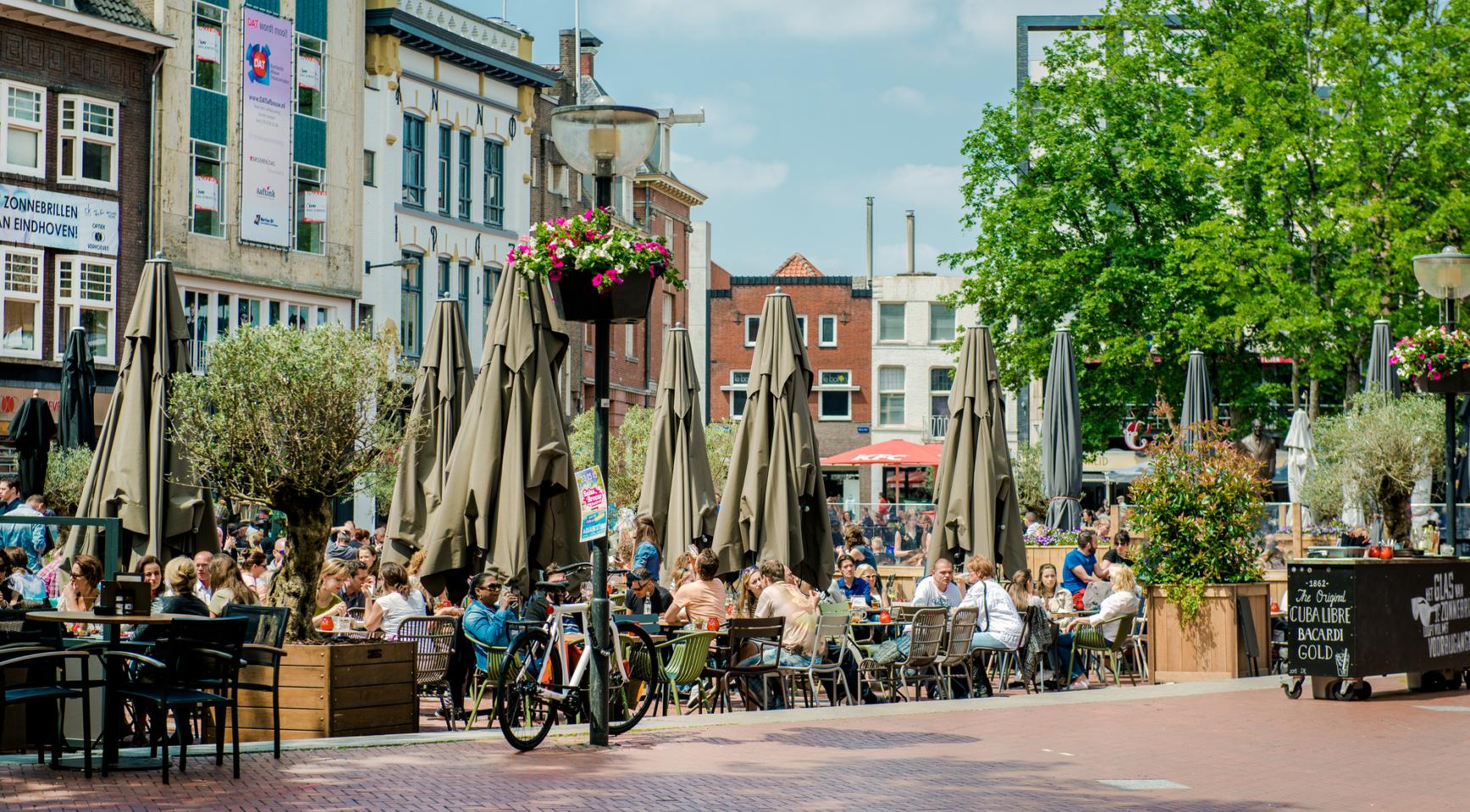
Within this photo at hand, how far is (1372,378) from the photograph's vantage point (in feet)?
104

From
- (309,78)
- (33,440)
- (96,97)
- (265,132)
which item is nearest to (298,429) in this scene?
(33,440)

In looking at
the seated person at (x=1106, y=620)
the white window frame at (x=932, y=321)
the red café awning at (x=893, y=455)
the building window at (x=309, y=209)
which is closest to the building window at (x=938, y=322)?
the white window frame at (x=932, y=321)

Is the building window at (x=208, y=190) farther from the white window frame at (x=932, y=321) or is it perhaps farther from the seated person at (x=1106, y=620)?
the white window frame at (x=932, y=321)

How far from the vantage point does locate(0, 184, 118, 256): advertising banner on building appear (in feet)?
106

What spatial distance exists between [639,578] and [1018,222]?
26027mm

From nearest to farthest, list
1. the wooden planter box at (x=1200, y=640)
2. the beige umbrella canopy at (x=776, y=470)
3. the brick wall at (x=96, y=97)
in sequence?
the wooden planter box at (x=1200, y=640)
the beige umbrella canopy at (x=776, y=470)
the brick wall at (x=96, y=97)

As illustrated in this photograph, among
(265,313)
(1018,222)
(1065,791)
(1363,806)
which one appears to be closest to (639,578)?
(1065,791)

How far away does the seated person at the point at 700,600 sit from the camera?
1527 cm

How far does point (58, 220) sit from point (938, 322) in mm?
40704

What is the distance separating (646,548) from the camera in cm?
1862

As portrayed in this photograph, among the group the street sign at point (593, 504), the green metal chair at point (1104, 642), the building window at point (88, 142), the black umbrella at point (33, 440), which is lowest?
the green metal chair at point (1104, 642)

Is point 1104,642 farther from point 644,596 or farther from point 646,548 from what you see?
point 646,548

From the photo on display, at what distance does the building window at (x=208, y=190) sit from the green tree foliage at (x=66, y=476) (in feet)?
34.5

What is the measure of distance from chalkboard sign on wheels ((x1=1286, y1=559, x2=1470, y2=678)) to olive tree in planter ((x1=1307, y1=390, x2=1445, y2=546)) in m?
14.2
